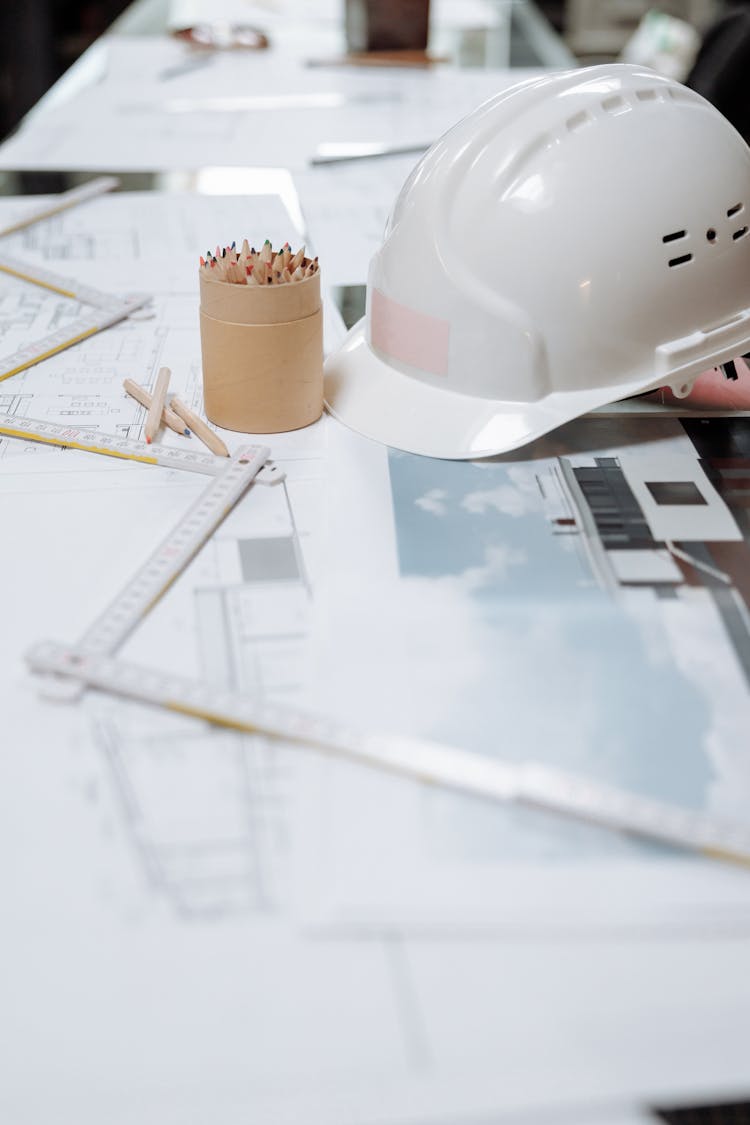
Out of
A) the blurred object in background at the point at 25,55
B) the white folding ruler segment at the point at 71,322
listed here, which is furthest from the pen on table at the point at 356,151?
the blurred object in background at the point at 25,55

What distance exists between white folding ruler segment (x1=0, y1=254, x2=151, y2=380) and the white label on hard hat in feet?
1.08

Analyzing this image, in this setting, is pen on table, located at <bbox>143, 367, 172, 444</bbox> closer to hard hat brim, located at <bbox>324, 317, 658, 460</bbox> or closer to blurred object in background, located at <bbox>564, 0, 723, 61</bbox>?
hard hat brim, located at <bbox>324, 317, 658, 460</bbox>

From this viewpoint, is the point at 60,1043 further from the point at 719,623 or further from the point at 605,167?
the point at 605,167

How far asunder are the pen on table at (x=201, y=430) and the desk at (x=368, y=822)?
0.08ft

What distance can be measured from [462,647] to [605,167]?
0.40 m

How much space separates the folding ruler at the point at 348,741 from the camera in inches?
22.7

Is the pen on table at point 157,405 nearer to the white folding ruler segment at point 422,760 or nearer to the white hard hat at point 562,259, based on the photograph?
the white hard hat at point 562,259

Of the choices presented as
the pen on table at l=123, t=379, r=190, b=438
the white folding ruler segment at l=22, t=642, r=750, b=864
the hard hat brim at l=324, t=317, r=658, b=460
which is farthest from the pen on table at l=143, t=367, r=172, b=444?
the white folding ruler segment at l=22, t=642, r=750, b=864

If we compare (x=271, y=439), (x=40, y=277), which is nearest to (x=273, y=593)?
(x=271, y=439)

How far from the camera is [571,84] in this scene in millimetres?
911

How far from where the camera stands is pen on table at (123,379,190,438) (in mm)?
965

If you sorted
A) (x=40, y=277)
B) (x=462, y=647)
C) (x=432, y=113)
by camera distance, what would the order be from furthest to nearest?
(x=432, y=113) < (x=40, y=277) < (x=462, y=647)

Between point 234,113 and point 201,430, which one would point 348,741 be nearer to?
point 201,430

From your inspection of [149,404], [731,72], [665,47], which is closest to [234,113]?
[731,72]
